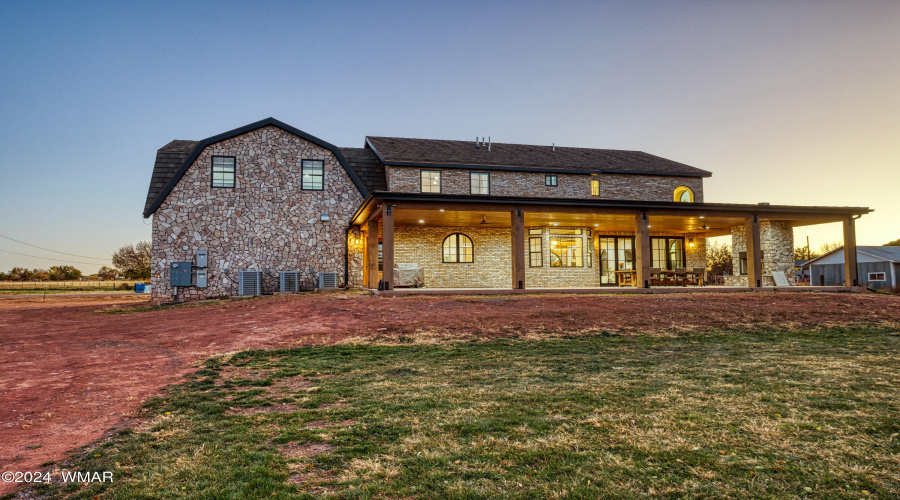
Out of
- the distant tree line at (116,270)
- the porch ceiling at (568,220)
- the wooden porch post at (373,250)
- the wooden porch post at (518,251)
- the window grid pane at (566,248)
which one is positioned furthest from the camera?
the distant tree line at (116,270)

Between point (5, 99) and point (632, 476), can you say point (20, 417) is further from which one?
point (5, 99)

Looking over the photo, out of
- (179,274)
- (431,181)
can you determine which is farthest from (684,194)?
(179,274)

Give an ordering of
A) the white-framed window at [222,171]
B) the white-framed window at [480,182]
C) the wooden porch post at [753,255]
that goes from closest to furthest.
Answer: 1. the wooden porch post at [753,255]
2. the white-framed window at [222,171]
3. the white-framed window at [480,182]

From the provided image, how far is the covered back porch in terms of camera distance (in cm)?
1453

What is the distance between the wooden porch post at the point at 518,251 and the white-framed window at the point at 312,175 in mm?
8721

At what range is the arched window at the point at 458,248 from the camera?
1816 centimetres

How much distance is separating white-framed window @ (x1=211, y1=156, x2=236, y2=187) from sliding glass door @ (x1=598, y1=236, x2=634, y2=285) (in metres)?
16.4

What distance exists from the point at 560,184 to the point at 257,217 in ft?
43.4

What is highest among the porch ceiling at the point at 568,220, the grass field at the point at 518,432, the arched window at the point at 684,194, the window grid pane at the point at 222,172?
the window grid pane at the point at 222,172

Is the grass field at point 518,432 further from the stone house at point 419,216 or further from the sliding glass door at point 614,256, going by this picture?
the sliding glass door at point 614,256

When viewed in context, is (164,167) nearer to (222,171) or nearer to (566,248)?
(222,171)

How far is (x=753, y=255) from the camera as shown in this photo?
15.2 metres

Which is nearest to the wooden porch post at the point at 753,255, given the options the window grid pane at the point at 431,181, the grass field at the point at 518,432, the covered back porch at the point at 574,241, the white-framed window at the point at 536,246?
the covered back porch at the point at 574,241

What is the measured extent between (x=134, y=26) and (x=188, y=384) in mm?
18653
